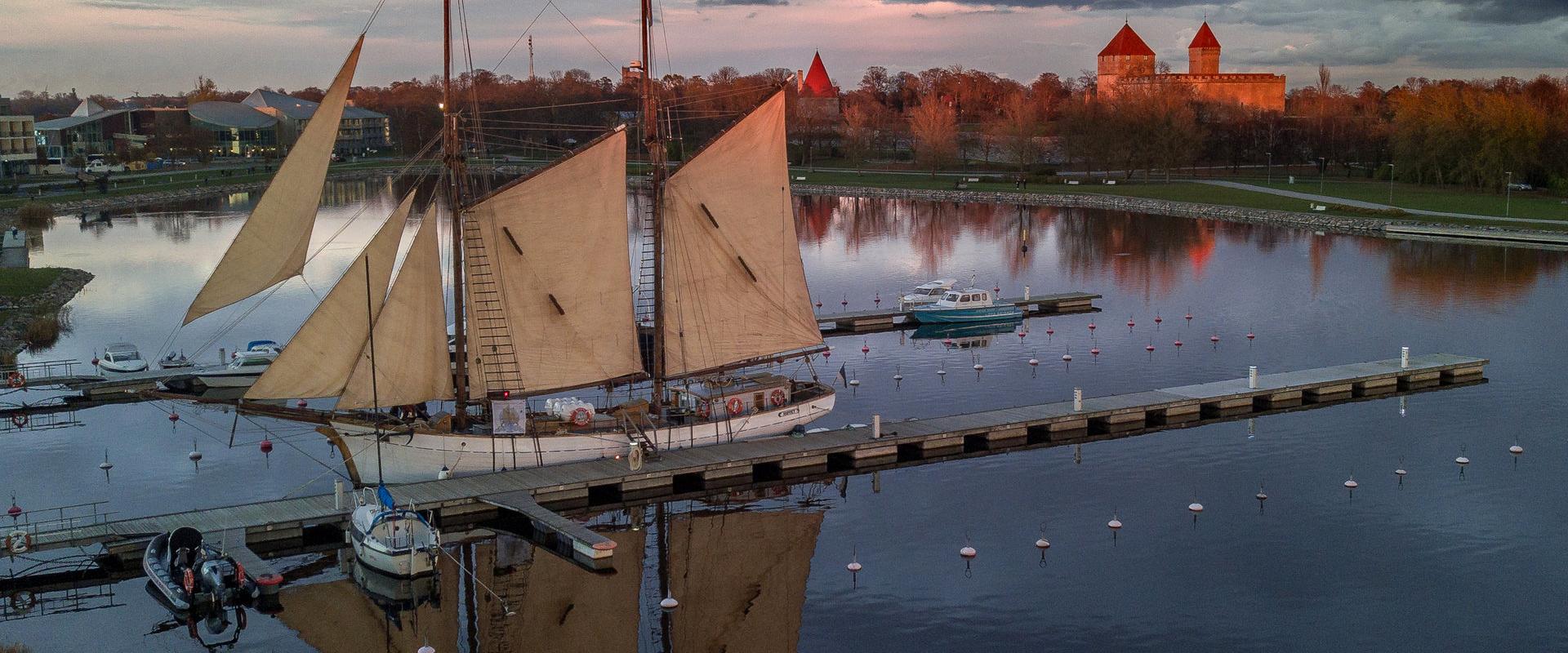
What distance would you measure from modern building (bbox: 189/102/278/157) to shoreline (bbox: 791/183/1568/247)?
298 ft

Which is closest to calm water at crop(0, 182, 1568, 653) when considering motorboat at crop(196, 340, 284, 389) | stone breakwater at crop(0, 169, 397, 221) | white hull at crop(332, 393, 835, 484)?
white hull at crop(332, 393, 835, 484)

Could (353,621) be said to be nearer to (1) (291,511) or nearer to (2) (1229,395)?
(1) (291,511)

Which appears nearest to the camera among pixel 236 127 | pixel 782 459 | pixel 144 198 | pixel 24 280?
pixel 782 459

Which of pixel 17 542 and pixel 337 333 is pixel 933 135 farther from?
pixel 17 542

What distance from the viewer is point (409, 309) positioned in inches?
1320

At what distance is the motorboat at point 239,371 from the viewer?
44.7m

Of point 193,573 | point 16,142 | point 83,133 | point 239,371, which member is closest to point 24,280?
point 239,371

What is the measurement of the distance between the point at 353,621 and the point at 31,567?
7.49 meters

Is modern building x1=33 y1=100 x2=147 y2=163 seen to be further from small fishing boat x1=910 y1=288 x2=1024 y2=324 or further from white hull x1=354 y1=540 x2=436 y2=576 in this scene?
white hull x1=354 y1=540 x2=436 y2=576

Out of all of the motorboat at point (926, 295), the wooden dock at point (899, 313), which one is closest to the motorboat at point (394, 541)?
the wooden dock at point (899, 313)

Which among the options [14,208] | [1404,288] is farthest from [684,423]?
[14,208]

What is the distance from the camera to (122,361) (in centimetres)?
4603

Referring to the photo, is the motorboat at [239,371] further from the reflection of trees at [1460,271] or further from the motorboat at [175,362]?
the reflection of trees at [1460,271]

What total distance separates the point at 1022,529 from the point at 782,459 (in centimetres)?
667
